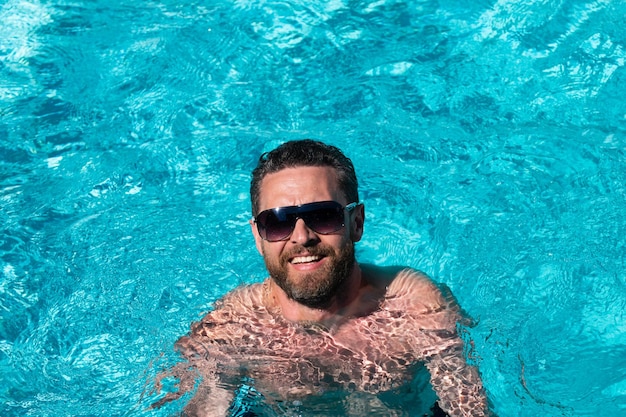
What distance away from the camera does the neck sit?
3.85 metres

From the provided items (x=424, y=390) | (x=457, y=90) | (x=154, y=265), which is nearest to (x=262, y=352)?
(x=424, y=390)

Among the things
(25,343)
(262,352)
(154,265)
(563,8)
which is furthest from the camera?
(563,8)

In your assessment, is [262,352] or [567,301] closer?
[262,352]

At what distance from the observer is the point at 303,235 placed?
3547mm

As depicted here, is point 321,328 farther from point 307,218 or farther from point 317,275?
point 307,218

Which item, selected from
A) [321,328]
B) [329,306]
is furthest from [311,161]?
[321,328]

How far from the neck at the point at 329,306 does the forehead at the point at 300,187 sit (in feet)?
1.38

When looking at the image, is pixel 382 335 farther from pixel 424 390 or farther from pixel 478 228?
pixel 478 228

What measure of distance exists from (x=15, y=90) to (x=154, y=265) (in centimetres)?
237

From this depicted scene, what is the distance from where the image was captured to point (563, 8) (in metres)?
6.78

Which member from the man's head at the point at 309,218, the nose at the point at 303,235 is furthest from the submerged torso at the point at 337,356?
the nose at the point at 303,235

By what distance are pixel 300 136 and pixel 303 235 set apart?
2474mm

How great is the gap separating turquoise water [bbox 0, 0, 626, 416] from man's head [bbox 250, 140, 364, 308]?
947 millimetres

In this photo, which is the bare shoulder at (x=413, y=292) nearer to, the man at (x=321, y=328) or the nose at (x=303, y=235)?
the man at (x=321, y=328)
